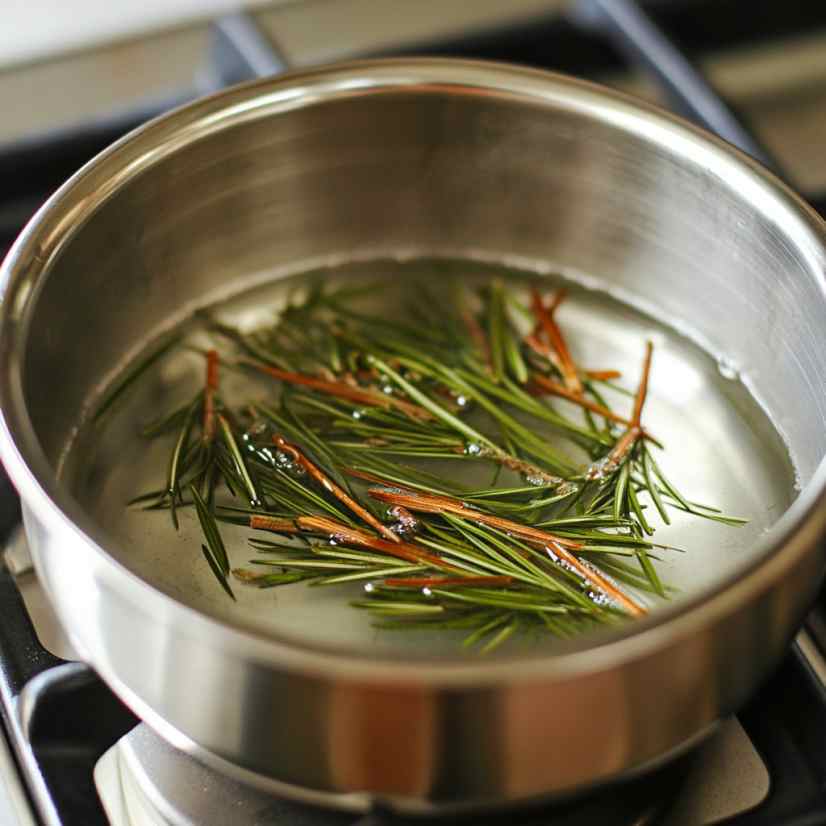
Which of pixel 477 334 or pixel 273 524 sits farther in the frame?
pixel 477 334

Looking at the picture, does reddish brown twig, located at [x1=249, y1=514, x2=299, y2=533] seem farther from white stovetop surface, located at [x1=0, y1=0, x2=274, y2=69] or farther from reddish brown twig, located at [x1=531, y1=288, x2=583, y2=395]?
white stovetop surface, located at [x1=0, y1=0, x2=274, y2=69]

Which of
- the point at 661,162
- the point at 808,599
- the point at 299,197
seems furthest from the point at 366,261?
the point at 808,599

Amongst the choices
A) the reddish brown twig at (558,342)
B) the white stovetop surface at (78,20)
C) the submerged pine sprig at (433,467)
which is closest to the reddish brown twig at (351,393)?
the submerged pine sprig at (433,467)

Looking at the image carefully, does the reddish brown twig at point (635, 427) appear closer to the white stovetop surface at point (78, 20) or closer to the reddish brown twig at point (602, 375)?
the reddish brown twig at point (602, 375)

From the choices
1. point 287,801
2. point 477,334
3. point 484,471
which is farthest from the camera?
point 477,334

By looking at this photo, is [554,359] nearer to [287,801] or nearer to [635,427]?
[635,427]

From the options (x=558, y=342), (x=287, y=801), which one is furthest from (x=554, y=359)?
(x=287, y=801)
